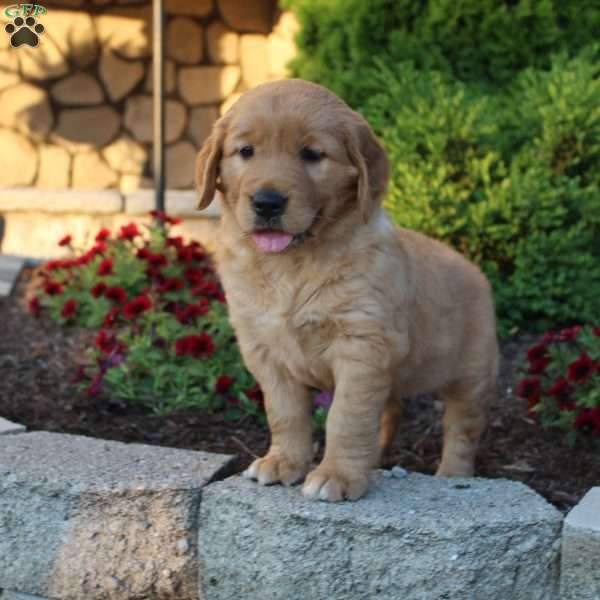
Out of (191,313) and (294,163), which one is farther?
(191,313)

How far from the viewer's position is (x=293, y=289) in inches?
118

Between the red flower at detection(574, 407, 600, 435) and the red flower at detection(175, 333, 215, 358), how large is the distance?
154cm

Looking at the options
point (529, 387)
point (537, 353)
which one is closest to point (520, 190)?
point (537, 353)

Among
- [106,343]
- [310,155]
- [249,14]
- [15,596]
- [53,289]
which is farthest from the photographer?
[249,14]

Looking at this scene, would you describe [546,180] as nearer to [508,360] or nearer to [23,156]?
[508,360]

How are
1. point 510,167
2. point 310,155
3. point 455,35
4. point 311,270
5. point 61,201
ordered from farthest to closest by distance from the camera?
point 61,201 → point 455,35 → point 510,167 → point 311,270 → point 310,155

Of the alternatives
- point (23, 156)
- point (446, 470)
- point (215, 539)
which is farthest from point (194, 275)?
point (23, 156)

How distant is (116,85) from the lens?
8.91m

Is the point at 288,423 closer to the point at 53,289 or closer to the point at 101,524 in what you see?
the point at 101,524

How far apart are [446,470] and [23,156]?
20.0 feet

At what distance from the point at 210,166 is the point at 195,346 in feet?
4.71

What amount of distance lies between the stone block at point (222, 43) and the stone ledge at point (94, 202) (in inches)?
71.3

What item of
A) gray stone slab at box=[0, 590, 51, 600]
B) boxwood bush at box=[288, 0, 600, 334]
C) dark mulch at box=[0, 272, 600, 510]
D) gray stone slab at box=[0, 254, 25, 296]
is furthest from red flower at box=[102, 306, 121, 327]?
gray stone slab at box=[0, 590, 51, 600]

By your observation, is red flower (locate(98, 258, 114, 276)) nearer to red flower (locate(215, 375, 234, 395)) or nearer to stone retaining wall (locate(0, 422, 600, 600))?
red flower (locate(215, 375, 234, 395))
